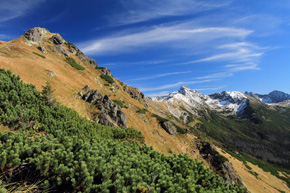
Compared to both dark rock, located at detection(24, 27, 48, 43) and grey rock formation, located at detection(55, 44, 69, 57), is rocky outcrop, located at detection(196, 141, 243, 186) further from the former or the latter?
dark rock, located at detection(24, 27, 48, 43)

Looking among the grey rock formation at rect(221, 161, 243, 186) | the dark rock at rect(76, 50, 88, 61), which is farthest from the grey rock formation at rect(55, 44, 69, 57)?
the grey rock formation at rect(221, 161, 243, 186)

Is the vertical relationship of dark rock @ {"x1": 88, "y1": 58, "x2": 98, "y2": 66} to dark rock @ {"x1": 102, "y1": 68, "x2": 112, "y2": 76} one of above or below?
above

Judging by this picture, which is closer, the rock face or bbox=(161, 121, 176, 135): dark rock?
the rock face

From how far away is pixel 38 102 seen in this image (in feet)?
57.3

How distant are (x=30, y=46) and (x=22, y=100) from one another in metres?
48.4

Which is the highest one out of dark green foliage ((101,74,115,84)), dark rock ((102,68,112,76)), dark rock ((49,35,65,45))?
dark rock ((49,35,65,45))

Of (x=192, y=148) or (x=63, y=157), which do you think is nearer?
(x=63, y=157)

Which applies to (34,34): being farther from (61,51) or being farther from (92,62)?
(92,62)

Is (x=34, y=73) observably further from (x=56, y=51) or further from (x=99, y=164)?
(x=99, y=164)

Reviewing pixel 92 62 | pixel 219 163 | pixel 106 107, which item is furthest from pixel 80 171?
pixel 92 62

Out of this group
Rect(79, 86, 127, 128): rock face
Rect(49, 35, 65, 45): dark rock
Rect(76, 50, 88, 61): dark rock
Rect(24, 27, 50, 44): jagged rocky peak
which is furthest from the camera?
Rect(76, 50, 88, 61): dark rock

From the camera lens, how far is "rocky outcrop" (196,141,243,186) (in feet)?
116

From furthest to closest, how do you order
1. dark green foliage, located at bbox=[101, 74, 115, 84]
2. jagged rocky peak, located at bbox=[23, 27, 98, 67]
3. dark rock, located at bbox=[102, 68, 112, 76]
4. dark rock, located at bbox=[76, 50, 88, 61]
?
dark rock, located at bbox=[76, 50, 88, 61] < dark rock, located at bbox=[102, 68, 112, 76] < dark green foliage, located at bbox=[101, 74, 115, 84] < jagged rocky peak, located at bbox=[23, 27, 98, 67]

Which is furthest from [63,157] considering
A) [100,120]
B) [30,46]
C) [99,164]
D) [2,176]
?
[30,46]
